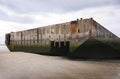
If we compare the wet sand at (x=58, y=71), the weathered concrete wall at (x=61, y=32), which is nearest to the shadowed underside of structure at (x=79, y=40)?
the weathered concrete wall at (x=61, y=32)

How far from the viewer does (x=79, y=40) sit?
902 cm

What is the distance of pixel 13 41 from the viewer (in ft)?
57.0

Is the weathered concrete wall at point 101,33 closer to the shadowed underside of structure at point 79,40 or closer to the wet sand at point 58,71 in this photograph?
the shadowed underside of structure at point 79,40

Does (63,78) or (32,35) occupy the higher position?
(32,35)

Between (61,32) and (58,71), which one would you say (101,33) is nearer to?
(61,32)

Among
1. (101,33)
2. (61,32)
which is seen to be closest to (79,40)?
(101,33)

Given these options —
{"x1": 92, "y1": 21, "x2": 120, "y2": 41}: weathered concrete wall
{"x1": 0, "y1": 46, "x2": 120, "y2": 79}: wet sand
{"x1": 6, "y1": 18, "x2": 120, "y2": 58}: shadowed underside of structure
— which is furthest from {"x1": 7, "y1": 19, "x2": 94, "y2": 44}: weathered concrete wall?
{"x1": 0, "y1": 46, "x2": 120, "y2": 79}: wet sand

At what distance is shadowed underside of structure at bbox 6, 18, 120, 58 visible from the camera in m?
8.78

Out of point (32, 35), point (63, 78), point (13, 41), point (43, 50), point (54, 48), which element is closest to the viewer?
point (63, 78)

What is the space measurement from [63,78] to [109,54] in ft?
20.5

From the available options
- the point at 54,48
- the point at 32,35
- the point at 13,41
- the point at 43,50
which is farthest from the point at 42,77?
the point at 13,41

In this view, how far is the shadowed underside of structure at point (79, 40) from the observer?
8.78 metres

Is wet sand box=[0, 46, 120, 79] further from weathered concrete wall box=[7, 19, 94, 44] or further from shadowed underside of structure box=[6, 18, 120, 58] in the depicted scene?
weathered concrete wall box=[7, 19, 94, 44]

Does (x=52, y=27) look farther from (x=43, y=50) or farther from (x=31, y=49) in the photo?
(x=31, y=49)
